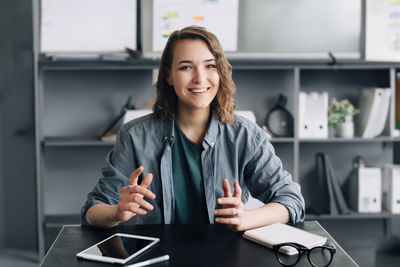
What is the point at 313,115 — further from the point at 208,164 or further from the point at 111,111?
the point at 208,164

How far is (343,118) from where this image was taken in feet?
10.1

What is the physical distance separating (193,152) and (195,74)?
25 centimetres

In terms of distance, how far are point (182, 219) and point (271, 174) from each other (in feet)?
1.03

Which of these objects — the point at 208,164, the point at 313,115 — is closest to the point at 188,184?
the point at 208,164

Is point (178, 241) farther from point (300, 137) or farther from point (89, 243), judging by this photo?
point (300, 137)

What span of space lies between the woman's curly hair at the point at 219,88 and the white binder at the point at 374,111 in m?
1.64

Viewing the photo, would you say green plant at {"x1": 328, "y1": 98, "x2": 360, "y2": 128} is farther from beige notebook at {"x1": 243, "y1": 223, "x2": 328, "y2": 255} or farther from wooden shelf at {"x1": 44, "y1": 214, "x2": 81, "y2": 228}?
beige notebook at {"x1": 243, "y1": 223, "x2": 328, "y2": 255}

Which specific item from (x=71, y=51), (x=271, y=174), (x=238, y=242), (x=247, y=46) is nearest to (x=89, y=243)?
(x=238, y=242)

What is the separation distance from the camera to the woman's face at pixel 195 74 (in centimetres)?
156

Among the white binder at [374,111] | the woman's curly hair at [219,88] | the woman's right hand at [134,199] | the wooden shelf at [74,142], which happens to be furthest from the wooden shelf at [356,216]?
the woman's right hand at [134,199]

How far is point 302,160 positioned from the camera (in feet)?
10.9

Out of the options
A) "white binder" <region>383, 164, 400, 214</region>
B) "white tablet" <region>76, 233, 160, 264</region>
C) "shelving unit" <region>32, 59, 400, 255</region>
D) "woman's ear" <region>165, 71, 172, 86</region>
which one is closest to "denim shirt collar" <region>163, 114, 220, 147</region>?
"woman's ear" <region>165, 71, 172, 86</region>

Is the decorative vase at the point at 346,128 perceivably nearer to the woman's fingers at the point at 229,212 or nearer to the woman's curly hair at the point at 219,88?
the woman's curly hair at the point at 219,88

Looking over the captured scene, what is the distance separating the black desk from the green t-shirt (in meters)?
0.26
